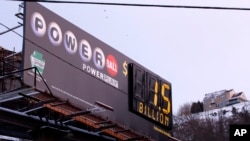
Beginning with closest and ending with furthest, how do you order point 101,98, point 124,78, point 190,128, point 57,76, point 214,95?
point 57,76 → point 101,98 → point 124,78 → point 190,128 → point 214,95

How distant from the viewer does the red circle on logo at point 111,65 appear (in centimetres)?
1753

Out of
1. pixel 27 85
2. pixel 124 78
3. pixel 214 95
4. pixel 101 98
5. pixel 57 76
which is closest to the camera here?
pixel 27 85

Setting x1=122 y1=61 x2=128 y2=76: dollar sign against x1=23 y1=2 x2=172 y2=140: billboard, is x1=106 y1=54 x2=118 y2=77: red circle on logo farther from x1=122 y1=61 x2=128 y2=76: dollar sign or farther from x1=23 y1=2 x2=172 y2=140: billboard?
x1=122 y1=61 x2=128 y2=76: dollar sign

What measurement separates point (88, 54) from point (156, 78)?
153 inches

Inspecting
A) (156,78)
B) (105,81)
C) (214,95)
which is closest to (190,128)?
(156,78)

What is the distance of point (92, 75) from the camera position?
16.4m

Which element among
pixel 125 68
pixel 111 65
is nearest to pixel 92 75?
pixel 111 65

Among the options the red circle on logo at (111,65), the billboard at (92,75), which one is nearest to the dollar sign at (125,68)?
the billboard at (92,75)

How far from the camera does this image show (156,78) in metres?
19.6

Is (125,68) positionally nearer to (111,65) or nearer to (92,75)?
(111,65)

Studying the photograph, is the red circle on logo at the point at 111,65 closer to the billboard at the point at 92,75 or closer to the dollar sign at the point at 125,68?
the billboard at the point at 92,75

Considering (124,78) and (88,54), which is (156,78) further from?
(88,54)

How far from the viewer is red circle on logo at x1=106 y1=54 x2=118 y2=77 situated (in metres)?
17.5

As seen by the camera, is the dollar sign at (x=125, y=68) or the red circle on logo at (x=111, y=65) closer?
the red circle on logo at (x=111, y=65)
